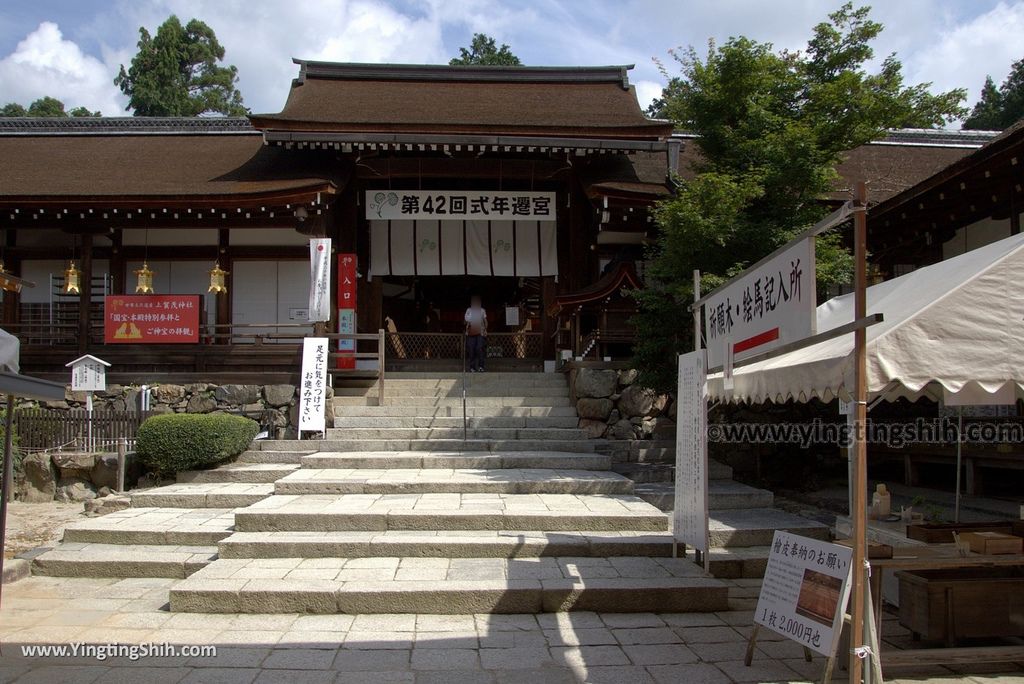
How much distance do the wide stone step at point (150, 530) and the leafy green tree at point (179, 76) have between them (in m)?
31.6

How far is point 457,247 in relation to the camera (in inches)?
573

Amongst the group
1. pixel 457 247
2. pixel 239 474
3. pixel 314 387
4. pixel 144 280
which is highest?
pixel 457 247

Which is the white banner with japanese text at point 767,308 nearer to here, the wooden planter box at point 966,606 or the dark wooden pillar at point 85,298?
the wooden planter box at point 966,606

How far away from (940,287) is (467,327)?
33.0 feet

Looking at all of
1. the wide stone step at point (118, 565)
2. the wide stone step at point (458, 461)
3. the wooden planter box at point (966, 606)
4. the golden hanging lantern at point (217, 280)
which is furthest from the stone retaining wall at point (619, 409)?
the golden hanging lantern at point (217, 280)

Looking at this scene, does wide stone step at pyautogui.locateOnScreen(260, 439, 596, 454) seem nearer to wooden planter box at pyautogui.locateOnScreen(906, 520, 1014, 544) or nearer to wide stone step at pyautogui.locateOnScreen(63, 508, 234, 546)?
wide stone step at pyautogui.locateOnScreen(63, 508, 234, 546)

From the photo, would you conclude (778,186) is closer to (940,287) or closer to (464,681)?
(940,287)

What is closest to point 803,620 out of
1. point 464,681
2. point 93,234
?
point 464,681

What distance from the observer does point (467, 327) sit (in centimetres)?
1349

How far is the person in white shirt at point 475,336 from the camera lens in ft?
43.8

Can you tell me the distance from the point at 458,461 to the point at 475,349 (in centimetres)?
458

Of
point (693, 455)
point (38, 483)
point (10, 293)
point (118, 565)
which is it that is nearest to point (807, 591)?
point (693, 455)

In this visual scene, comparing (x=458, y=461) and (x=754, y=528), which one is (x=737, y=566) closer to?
(x=754, y=528)

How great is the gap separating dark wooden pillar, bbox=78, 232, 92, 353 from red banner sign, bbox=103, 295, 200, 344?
0.63 m
